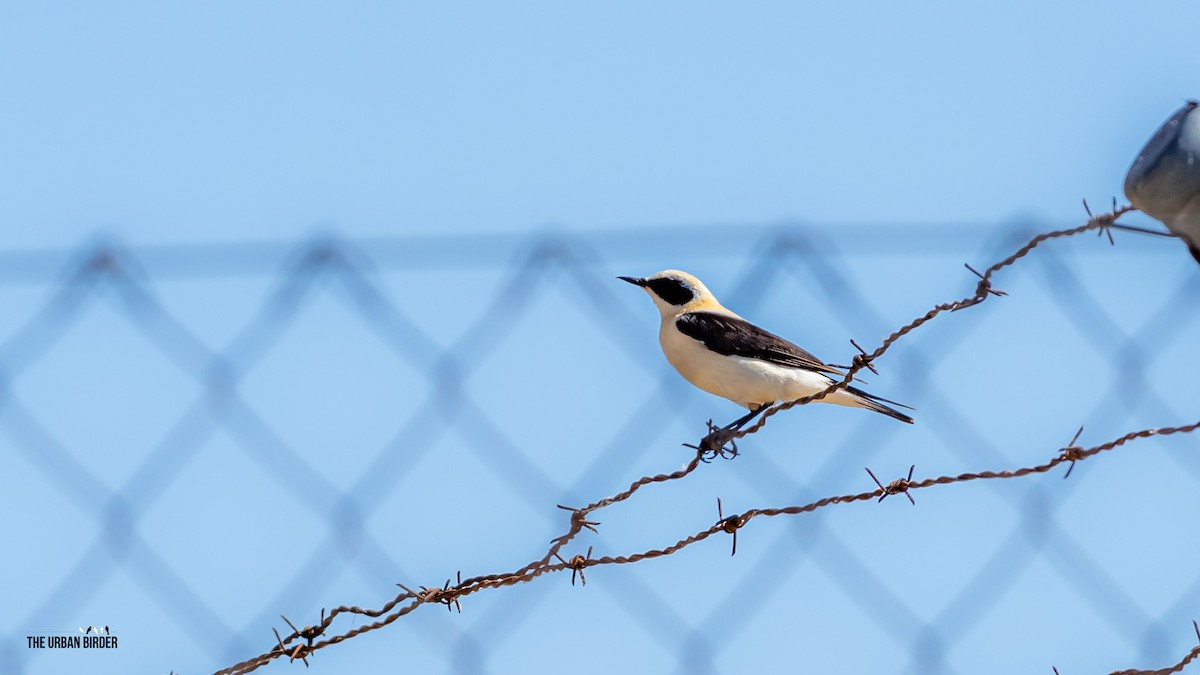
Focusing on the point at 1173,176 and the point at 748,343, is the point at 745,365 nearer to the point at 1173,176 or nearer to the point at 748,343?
the point at 748,343

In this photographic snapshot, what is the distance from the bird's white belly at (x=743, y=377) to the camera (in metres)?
7.76

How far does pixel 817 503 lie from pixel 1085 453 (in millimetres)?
808

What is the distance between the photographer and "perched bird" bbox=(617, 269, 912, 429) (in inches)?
305

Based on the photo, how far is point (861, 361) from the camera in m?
4.98

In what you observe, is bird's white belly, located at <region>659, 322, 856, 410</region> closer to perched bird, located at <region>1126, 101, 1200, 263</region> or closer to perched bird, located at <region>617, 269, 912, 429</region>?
perched bird, located at <region>617, 269, 912, 429</region>

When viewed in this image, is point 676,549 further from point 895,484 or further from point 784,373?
point 784,373

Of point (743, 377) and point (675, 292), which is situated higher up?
point (675, 292)

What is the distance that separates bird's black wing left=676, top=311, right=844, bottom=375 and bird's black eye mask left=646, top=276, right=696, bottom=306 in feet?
1.88

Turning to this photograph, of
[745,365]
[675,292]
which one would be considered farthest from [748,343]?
[675,292]

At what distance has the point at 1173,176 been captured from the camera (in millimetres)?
2979

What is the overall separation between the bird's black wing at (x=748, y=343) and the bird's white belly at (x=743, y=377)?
1.5 inches

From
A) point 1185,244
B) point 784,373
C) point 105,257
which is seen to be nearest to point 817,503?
point 1185,244

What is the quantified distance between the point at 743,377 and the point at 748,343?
8.7 inches

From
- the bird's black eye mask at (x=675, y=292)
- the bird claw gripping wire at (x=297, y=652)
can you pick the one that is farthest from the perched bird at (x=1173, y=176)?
the bird's black eye mask at (x=675, y=292)
